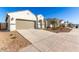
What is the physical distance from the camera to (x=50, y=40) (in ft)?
9.06

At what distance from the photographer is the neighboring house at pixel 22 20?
2744 mm

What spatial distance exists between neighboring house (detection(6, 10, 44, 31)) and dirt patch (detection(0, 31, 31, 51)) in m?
0.14

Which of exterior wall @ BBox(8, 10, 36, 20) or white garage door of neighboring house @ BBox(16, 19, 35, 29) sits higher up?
exterior wall @ BBox(8, 10, 36, 20)

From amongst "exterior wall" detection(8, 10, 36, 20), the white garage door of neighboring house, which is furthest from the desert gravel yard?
"exterior wall" detection(8, 10, 36, 20)

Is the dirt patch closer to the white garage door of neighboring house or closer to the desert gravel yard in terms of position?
the desert gravel yard

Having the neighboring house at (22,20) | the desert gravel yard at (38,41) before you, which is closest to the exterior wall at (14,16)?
the neighboring house at (22,20)

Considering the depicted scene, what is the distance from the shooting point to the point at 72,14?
2744mm

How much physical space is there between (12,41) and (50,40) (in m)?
0.80

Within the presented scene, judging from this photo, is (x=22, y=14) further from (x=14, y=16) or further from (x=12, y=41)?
(x=12, y=41)

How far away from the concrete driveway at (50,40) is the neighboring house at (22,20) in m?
0.13

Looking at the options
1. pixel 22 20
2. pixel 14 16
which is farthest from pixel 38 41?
pixel 14 16

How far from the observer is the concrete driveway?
2.68 metres
